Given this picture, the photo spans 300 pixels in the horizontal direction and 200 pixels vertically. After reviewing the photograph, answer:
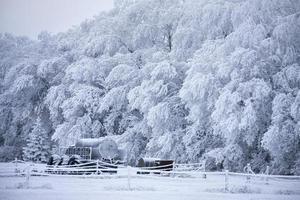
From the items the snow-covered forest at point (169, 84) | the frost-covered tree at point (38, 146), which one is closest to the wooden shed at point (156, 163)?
the snow-covered forest at point (169, 84)

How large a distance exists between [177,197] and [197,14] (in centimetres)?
2045

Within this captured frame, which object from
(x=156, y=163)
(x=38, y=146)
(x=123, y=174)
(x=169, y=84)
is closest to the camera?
(x=123, y=174)

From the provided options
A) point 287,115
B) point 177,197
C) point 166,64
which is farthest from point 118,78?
point 177,197

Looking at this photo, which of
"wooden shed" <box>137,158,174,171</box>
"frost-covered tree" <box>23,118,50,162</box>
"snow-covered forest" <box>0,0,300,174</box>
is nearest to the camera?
"snow-covered forest" <box>0,0,300,174</box>

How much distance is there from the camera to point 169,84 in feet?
102

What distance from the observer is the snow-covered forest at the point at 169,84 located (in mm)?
24438

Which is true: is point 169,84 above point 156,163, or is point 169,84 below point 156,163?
above

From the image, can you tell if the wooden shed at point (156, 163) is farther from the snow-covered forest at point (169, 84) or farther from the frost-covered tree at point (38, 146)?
the frost-covered tree at point (38, 146)

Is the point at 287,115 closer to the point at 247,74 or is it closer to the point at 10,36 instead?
the point at 247,74

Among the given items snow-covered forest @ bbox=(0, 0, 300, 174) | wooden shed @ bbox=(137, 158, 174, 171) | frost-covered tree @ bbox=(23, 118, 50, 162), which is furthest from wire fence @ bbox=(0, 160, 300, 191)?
frost-covered tree @ bbox=(23, 118, 50, 162)

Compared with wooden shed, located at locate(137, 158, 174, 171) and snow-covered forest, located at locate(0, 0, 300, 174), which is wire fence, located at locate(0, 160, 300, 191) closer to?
wooden shed, located at locate(137, 158, 174, 171)

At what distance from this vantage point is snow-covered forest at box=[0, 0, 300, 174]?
24.4 m

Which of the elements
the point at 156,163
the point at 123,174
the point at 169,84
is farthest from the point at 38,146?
the point at 123,174

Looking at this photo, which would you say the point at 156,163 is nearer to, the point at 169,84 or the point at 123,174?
the point at 123,174
